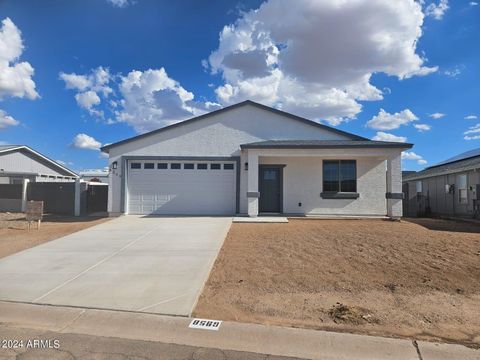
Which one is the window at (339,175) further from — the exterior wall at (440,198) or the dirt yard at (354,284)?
the dirt yard at (354,284)

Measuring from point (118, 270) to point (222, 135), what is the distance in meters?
10.4

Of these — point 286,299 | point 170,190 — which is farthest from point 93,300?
point 170,190

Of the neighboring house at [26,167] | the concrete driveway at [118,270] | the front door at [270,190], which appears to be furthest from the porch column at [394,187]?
the neighboring house at [26,167]

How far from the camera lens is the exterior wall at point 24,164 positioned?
26.0 metres

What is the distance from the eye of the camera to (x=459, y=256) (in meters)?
7.68

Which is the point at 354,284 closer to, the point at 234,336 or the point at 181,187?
the point at 234,336

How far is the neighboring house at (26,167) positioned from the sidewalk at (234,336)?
2106 cm

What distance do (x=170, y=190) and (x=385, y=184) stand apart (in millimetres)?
9875

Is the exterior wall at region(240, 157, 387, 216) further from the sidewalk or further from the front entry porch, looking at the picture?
the sidewalk

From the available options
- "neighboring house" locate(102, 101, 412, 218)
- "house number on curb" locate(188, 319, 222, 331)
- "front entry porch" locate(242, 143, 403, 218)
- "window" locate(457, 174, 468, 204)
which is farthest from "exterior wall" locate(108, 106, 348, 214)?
"house number on curb" locate(188, 319, 222, 331)

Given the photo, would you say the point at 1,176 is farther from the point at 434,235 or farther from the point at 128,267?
the point at 434,235

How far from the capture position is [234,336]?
4.22 meters

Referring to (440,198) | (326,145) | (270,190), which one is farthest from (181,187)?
(440,198)

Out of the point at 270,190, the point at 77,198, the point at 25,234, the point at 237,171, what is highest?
the point at 237,171
